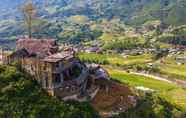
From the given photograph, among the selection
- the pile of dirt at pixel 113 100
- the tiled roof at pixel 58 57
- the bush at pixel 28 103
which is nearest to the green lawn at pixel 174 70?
the pile of dirt at pixel 113 100

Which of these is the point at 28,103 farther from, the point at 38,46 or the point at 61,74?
the point at 38,46

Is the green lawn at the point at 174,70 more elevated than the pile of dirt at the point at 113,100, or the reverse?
the pile of dirt at the point at 113,100

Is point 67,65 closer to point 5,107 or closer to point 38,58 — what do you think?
point 38,58

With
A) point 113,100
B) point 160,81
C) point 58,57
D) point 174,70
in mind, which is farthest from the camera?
point 174,70

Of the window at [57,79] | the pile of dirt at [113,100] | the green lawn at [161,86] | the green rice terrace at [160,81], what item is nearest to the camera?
the window at [57,79]

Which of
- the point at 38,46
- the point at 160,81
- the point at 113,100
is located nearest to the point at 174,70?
the point at 160,81

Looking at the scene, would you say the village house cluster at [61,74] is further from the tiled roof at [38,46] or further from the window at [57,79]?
the tiled roof at [38,46]

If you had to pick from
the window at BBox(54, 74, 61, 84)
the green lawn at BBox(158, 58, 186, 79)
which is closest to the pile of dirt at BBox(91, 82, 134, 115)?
the window at BBox(54, 74, 61, 84)

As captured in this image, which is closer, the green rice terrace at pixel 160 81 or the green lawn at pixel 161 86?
the green rice terrace at pixel 160 81
